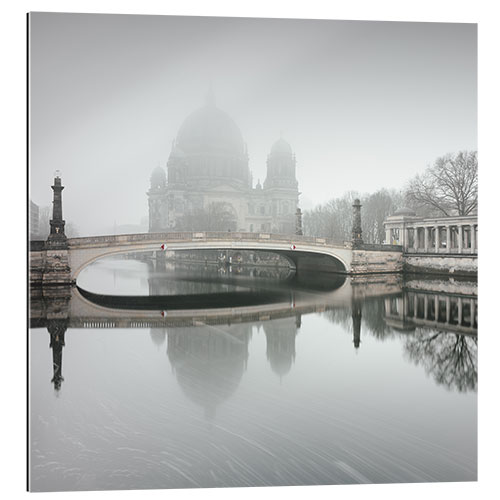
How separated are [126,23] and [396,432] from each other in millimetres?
2934

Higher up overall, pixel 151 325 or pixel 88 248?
pixel 88 248

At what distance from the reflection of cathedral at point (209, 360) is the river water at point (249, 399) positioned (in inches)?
0.7

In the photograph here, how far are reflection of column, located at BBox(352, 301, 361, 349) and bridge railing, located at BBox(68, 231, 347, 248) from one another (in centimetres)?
362

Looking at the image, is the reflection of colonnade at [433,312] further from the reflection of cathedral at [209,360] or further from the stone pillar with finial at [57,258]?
the stone pillar with finial at [57,258]

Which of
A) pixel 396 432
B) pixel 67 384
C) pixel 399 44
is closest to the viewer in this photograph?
pixel 396 432

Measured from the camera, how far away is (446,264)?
1084 centimetres

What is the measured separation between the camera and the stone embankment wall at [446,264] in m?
10.4

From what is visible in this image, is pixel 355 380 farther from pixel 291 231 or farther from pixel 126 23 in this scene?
pixel 291 231

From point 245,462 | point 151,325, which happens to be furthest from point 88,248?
point 245,462

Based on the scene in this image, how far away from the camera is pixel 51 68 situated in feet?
9.20

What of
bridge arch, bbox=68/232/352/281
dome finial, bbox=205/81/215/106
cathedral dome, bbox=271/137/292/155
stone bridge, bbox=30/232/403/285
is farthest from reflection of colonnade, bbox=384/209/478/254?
dome finial, bbox=205/81/215/106

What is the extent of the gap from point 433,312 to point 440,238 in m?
6.65

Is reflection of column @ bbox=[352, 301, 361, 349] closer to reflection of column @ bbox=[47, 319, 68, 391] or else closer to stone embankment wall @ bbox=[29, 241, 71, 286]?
reflection of column @ bbox=[47, 319, 68, 391]

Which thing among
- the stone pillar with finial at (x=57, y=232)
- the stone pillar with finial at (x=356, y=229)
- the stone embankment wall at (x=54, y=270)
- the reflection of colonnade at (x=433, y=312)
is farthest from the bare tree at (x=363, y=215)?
the stone pillar with finial at (x=57, y=232)
